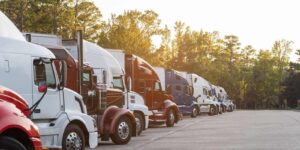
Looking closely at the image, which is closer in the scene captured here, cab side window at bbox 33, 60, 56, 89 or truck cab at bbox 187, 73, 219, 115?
cab side window at bbox 33, 60, 56, 89

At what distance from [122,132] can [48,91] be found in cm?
516

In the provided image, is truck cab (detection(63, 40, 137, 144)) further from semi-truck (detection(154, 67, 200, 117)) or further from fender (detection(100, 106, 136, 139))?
semi-truck (detection(154, 67, 200, 117))

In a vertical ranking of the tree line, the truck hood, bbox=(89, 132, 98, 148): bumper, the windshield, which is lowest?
bbox=(89, 132, 98, 148): bumper

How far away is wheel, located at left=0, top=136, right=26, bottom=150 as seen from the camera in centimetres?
761

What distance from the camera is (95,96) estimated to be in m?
17.2

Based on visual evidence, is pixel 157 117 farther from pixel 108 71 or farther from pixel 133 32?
pixel 133 32

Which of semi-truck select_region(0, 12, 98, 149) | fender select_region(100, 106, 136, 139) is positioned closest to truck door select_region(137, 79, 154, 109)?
fender select_region(100, 106, 136, 139)

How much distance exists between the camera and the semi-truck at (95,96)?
16.2 m

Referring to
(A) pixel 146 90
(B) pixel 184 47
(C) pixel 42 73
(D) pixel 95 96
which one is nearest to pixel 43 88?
(C) pixel 42 73

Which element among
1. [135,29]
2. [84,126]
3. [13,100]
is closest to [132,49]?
[135,29]

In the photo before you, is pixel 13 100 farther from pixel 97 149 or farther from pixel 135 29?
pixel 135 29

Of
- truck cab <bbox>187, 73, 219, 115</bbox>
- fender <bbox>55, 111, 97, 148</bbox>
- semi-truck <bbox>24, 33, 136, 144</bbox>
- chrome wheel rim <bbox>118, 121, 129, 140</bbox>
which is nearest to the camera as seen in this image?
Answer: fender <bbox>55, 111, 97, 148</bbox>

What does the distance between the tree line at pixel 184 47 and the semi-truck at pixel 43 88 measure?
20067 mm

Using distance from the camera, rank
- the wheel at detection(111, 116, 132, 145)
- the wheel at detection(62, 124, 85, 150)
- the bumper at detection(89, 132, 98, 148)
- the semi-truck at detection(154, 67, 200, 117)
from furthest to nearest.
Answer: the semi-truck at detection(154, 67, 200, 117), the wheel at detection(111, 116, 132, 145), the bumper at detection(89, 132, 98, 148), the wheel at detection(62, 124, 85, 150)
